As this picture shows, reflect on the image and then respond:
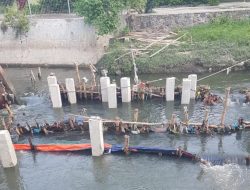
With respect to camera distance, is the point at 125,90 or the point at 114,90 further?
the point at 125,90

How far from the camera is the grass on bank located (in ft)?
154

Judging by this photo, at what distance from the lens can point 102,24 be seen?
47906 mm

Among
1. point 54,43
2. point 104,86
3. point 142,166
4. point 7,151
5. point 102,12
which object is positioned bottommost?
point 142,166

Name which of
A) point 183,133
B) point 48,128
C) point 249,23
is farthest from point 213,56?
point 48,128

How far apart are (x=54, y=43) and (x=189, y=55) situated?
53.0 ft

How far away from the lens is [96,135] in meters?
30.1

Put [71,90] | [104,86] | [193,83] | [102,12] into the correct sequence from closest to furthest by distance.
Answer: [193,83] < [104,86] < [71,90] < [102,12]

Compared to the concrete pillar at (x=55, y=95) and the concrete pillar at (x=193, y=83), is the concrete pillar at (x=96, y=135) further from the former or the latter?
the concrete pillar at (x=193, y=83)

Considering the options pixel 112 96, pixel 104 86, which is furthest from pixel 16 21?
pixel 112 96

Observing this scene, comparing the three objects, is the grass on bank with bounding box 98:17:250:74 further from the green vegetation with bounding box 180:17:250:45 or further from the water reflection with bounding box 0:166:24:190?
the water reflection with bounding box 0:166:24:190

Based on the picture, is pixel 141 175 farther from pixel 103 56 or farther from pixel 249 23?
pixel 249 23

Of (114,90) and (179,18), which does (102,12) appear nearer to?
(179,18)

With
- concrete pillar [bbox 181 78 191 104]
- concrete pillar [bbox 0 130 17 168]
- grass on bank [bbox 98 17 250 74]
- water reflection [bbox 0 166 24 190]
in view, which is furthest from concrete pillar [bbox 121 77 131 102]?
water reflection [bbox 0 166 24 190]

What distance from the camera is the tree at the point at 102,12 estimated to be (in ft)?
156
